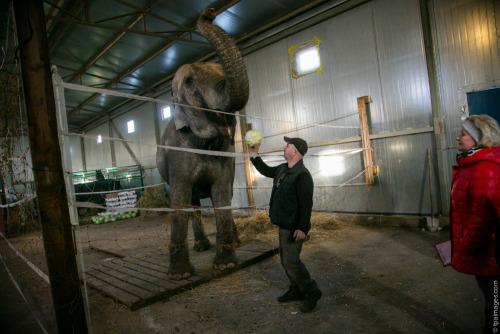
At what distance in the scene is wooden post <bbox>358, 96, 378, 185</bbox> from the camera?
575 cm

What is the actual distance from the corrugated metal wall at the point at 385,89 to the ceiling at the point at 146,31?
53 cm

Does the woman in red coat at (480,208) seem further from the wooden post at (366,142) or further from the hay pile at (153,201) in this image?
the hay pile at (153,201)

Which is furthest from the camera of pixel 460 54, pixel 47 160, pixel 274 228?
pixel 274 228

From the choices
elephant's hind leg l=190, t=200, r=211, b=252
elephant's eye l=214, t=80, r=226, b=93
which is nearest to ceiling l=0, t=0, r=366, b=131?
elephant's eye l=214, t=80, r=226, b=93

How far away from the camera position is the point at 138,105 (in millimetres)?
13891

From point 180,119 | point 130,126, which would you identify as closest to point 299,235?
point 180,119

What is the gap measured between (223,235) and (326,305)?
1459mm

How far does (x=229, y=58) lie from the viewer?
2535 millimetres

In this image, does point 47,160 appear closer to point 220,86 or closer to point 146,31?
point 220,86

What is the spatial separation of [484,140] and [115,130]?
1696cm

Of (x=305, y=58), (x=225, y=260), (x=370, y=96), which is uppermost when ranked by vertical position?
(x=305, y=58)

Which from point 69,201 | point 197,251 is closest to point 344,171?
point 197,251

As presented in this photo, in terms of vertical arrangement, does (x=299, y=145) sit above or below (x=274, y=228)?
above

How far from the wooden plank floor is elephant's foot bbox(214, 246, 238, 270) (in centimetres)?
6
